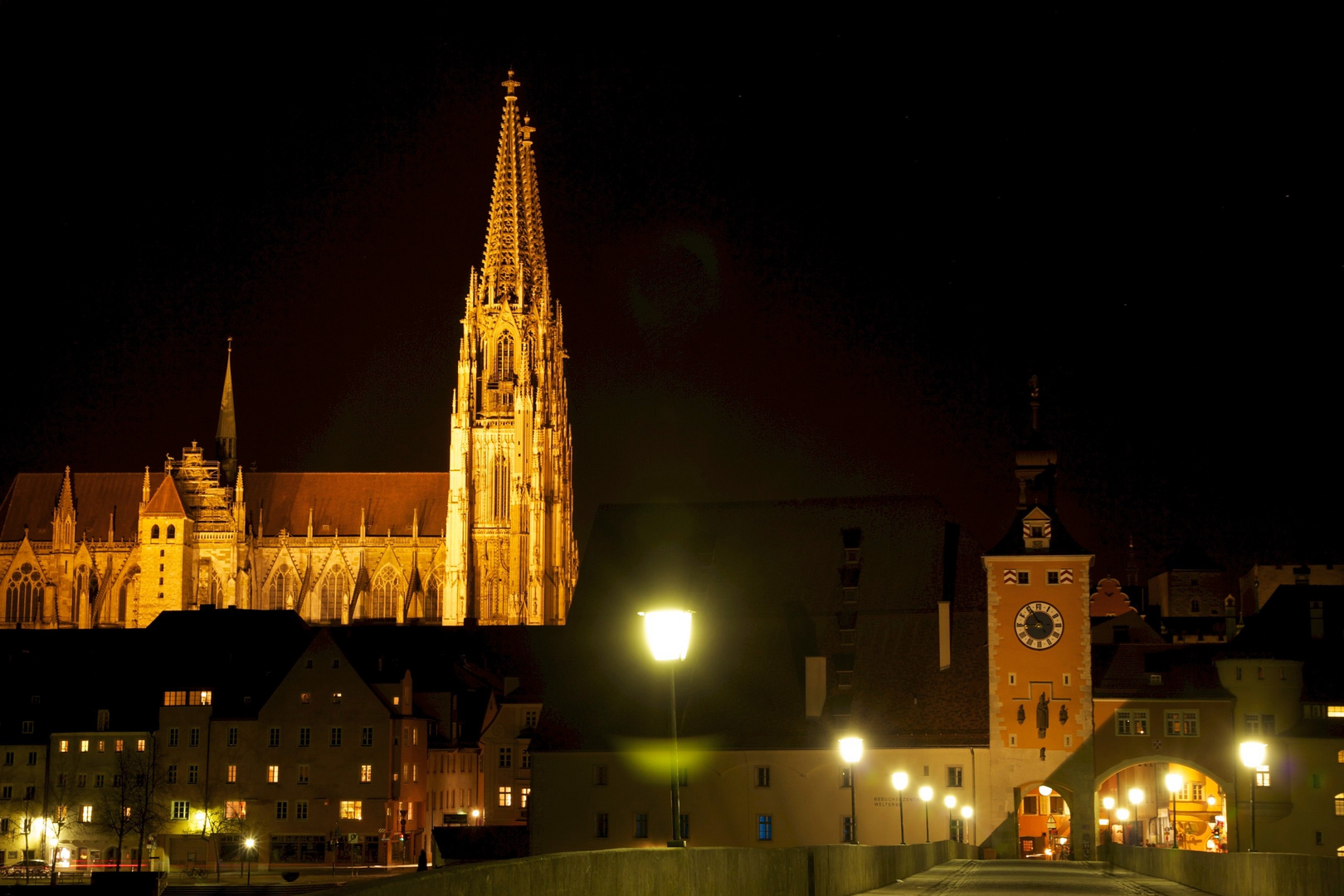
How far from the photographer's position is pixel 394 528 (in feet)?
544

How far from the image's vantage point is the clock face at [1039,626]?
7338 cm

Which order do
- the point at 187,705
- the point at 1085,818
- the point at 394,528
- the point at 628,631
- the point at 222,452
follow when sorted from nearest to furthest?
the point at 1085,818, the point at 628,631, the point at 187,705, the point at 394,528, the point at 222,452

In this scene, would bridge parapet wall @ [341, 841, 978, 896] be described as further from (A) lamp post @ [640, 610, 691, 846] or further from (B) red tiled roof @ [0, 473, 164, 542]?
(B) red tiled roof @ [0, 473, 164, 542]

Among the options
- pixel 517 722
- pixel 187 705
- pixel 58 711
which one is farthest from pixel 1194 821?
pixel 58 711

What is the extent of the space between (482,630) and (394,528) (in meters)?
54.2

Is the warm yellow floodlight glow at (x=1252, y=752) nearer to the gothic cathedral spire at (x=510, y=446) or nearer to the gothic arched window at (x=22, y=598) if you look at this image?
the gothic cathedral spire at (x=510, y=446)

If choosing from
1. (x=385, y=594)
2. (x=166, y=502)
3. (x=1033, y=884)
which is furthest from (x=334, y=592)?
(x=1033, y=884)

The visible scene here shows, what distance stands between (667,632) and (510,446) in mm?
135655

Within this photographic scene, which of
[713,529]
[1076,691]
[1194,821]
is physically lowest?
[1194,821]

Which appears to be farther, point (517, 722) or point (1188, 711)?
point (517, 722)

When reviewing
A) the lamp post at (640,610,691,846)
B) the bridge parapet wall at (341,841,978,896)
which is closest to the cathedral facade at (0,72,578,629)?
the bridge parapet wall at (341,841,978,896)

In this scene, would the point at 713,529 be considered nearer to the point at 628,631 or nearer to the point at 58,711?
the point at 628,631

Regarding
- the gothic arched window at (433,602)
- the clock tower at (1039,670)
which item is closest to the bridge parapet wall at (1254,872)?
the clock tower at (1039,670)

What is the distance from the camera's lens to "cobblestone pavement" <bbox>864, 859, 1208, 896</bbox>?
2878 cm
